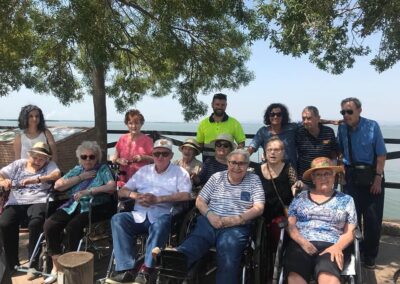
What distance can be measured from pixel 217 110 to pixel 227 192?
1420 mm

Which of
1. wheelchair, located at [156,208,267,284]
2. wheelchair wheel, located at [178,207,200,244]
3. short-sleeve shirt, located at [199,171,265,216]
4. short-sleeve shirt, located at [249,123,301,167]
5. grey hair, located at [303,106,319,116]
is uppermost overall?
grey hair, located at [303,106,319,116]

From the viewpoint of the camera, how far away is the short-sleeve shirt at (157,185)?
12.5ft

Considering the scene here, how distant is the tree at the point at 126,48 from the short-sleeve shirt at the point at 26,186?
130 centimetres

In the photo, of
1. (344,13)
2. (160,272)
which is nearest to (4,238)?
(160,272)

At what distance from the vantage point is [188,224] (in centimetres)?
376

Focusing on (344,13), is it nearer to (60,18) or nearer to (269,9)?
(269,9)

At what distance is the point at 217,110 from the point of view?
190 inches

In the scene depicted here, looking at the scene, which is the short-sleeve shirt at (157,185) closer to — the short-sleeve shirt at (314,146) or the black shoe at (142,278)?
the black shoe at (142,278)

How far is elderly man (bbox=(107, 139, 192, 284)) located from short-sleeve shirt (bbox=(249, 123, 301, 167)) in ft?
3.15

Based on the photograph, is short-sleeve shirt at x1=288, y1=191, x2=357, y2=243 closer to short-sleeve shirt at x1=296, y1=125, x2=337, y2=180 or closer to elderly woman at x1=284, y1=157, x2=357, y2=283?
elderly woman at x1=284, y1=157, x2=357, y2=283

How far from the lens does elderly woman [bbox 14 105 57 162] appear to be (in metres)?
4.56

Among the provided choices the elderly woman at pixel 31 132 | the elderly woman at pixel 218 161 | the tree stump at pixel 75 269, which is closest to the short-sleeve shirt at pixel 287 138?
the elderly woman at pixel 218 161

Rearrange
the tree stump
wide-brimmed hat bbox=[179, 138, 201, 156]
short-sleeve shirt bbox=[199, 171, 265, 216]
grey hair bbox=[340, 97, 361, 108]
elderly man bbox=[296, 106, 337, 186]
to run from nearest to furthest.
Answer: the tree stump < short-sleeve shirt bbox=[199, 171, 265, 216] < grey hair bbox=[340, 97, 361, 108] < elderly man bbox=[296, 106, 337, 186] < wide-brimmed hat bbox=[179, 138, 201, 156]

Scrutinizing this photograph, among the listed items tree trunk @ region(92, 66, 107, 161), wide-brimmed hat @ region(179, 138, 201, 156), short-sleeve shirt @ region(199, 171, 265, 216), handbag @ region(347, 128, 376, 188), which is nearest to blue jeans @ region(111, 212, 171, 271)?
short-sleeve shirt @ region(199, 171, 265, 216)
